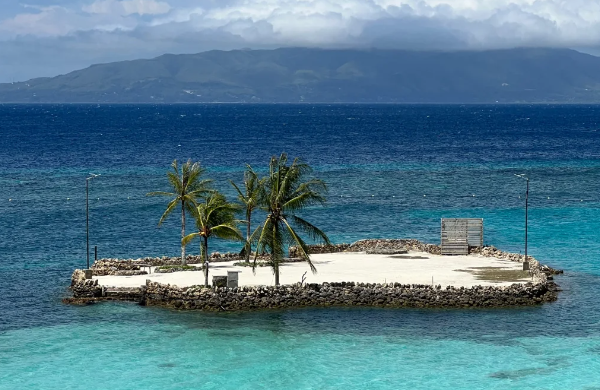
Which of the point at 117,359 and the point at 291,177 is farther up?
the point at 291,177

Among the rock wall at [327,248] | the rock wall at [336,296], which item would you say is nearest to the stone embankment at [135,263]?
the rock wall at [327,248]

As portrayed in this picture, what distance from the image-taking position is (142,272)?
69312mm

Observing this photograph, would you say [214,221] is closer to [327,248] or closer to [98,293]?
[98,293]

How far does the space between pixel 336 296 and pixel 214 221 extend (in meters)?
9.74

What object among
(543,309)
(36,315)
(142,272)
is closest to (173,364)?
(36,315)

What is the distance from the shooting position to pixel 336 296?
63.5m

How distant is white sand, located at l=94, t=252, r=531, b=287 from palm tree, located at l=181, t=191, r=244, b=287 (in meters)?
3.13

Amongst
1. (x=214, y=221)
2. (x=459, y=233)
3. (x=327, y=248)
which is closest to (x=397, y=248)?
(x=459, y=233)

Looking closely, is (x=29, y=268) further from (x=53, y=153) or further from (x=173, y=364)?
(x=53, y=153)

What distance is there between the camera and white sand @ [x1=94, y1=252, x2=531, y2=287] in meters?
66.2

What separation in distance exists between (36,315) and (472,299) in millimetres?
27768

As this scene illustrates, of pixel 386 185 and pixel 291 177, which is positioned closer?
pixel 291 177

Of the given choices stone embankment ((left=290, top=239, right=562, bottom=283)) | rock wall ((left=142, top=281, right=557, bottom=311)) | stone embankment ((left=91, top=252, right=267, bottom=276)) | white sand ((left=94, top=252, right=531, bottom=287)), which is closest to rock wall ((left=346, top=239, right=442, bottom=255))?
stone embankment ((left=290, top=239, right=562, bottom=283))

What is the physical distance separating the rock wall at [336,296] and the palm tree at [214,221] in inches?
87.6
